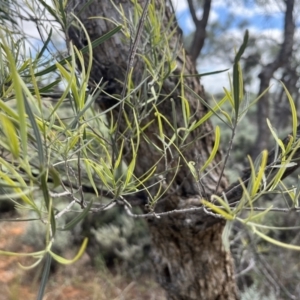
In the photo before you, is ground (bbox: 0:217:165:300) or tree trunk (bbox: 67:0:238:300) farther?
ground (bbox: 0:217:165:300)

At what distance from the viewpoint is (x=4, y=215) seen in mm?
2725

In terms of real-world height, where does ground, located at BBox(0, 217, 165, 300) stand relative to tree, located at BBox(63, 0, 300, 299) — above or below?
below

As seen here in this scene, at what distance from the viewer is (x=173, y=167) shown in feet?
1.81

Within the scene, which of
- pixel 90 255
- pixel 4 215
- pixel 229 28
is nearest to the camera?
pixel 90 255

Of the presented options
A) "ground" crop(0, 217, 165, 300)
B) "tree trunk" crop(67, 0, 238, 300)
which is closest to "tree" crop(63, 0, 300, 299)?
"tree trunk" crop(67, 0, 238, 300)

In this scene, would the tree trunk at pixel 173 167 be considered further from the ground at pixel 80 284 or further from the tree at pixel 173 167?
the ground at pixel 80 284

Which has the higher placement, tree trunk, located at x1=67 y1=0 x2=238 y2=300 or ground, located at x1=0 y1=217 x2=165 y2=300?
tree trunk, located at x1=67 y1=0 x2=238 y2=300

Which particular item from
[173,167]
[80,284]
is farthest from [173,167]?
[80,284]

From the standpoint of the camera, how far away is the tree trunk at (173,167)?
1.93 feet

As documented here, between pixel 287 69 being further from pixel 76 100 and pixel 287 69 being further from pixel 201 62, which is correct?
pixel 76 100

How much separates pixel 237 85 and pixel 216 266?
24.8 inches

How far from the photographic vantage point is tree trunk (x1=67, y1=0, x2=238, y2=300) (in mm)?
587

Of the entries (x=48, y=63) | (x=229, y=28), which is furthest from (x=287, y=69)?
(x=48, y=63)

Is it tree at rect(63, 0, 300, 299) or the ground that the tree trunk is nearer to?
tree at rect(63, 0, 300, 299)
